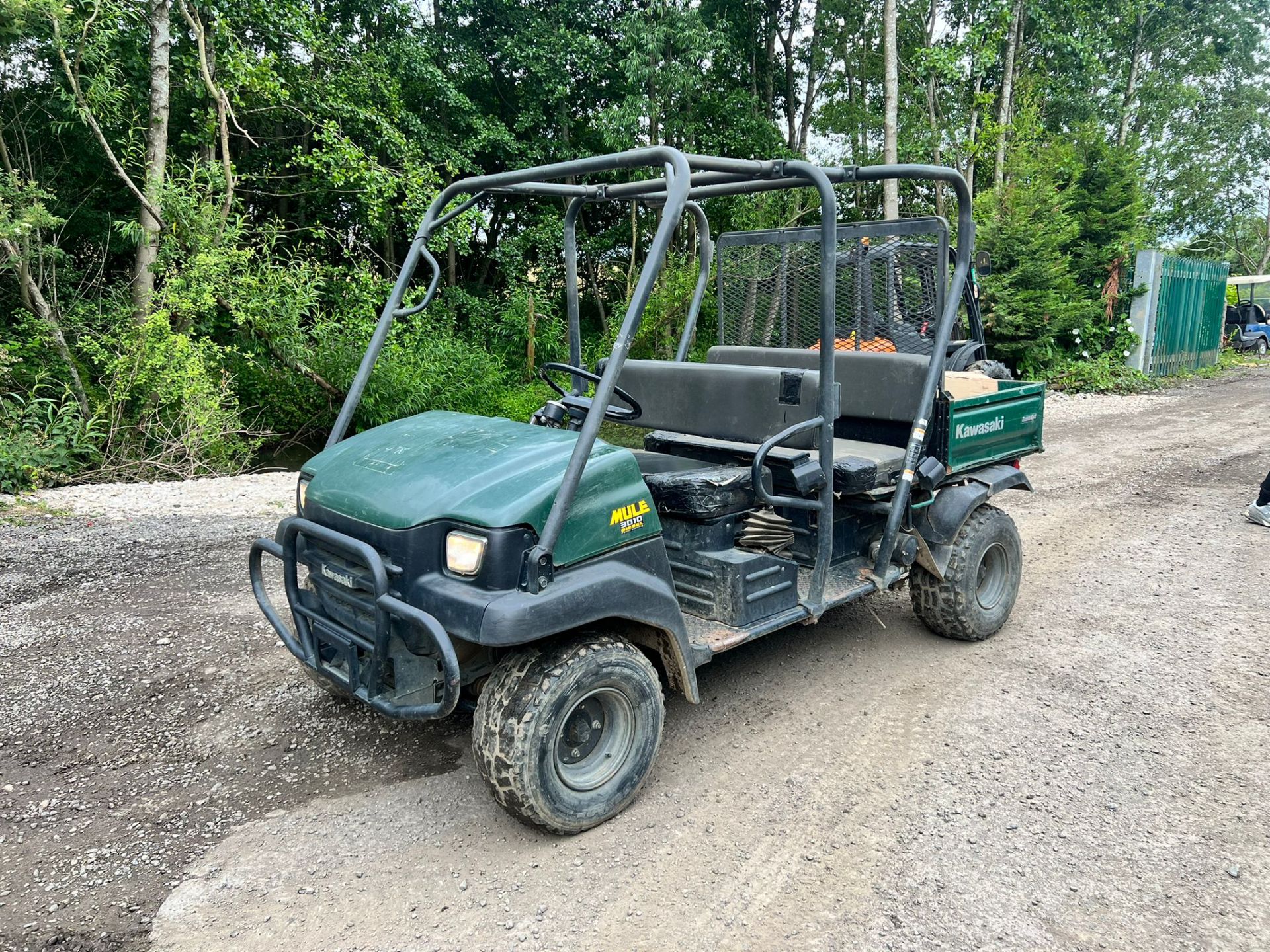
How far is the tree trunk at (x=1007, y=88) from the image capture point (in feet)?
57.8

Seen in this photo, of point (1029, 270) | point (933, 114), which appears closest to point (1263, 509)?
point (1029, 270)

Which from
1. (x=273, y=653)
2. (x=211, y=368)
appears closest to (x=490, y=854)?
(x=273, y=653)

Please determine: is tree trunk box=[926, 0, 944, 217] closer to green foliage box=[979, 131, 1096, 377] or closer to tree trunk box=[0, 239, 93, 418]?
green foliage box=[979, 131, 1096, 377]

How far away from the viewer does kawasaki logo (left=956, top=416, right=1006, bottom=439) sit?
421cm

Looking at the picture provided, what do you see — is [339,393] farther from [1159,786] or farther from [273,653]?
[1159,786]

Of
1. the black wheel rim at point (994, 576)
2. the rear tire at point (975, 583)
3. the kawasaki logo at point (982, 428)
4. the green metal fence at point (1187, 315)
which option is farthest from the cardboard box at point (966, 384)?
the green metal fence at point (1187, 315)

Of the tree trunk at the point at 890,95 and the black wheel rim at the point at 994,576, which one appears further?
the tree trunk at the point at 890,95

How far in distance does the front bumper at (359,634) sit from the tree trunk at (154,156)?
7531 millimetres

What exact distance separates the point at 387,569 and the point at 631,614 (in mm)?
766

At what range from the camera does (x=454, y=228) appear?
1166 cm

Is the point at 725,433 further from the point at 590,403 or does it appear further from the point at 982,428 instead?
the point at 982,428

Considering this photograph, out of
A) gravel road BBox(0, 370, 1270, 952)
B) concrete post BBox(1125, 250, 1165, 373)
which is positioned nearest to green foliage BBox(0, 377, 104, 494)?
gravel road BBox(0, 370, 1270, 952)

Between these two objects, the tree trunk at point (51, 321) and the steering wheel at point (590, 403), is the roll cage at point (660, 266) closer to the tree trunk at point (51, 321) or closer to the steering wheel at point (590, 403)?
the steering wheel at point (590, 403)

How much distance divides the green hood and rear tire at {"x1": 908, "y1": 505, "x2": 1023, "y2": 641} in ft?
6.44
